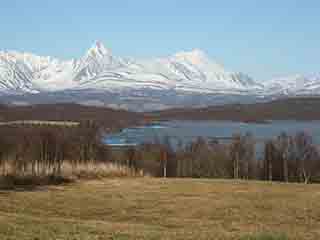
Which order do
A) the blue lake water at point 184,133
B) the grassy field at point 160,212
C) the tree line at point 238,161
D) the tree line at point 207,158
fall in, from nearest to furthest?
the grassy field at point 160,212 → the tree line at point 207,158 → the tree line at point 238,161 → the blue lake water at point 184,133

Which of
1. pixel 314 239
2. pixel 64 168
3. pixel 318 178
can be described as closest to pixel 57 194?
pixel 64 168

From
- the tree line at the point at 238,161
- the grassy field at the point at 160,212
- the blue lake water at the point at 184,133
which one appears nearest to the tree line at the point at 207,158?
the tree line at the point at 238,161

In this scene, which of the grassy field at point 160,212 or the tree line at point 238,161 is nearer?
the grassy field at point 160,212

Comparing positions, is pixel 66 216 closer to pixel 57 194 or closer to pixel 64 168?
pixel 57 194

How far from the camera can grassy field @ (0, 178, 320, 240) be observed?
570 inches

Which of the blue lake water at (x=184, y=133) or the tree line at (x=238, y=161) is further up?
the blue lake water at (x=184, y=133)

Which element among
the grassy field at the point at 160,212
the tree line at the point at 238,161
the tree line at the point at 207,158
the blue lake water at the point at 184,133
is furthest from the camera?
the blue lake water at the point at 184,133

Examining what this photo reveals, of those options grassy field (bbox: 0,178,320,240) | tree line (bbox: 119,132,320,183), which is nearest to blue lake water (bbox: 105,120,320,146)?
tree line (bbox: 119,132,320,183)

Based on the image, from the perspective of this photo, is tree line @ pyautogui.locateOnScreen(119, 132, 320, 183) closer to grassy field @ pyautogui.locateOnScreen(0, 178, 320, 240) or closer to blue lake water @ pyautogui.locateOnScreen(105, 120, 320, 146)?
blue lake water @ pyautogui.locateOnScreen(105, 120, 320, 146)

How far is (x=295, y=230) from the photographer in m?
17.0

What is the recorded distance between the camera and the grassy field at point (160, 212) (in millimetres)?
14469

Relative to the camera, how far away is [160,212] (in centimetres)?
2138

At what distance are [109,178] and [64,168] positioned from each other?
3.32 m

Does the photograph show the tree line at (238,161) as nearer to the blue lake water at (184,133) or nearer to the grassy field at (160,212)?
the blue lake water at (184,133)
